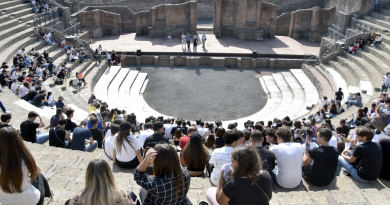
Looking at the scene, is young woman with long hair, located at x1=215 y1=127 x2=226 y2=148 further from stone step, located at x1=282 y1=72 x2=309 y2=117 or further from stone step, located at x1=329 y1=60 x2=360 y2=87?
stone step, located at x1=329 y1=60 x2=360 y2=87

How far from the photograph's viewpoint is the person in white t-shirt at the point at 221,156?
242 inches

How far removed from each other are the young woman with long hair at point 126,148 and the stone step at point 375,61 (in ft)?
53.2

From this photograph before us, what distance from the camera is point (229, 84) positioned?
71.7 feet

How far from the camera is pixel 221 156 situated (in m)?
6.15

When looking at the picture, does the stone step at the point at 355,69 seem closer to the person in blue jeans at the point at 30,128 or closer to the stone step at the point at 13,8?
the person in blue jeans at the point at 30,128

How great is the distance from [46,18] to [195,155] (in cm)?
2240

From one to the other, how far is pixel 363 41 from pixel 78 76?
17.7m

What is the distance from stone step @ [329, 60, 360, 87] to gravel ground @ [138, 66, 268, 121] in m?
4.76

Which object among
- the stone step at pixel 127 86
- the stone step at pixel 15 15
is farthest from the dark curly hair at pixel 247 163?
the stone step at pixel 15 15

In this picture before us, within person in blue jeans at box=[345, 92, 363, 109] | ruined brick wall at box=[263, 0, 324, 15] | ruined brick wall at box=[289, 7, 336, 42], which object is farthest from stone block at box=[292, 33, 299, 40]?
person in blue jeans at box=[345, 92, 363, 109]

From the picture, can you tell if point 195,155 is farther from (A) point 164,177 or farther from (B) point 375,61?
(B) point 375,61

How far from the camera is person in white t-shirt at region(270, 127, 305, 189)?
6.30 metres

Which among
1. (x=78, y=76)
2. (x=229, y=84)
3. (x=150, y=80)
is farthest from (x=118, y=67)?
(x=229, y=84)

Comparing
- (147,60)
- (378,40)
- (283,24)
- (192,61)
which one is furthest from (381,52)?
(147,60)
